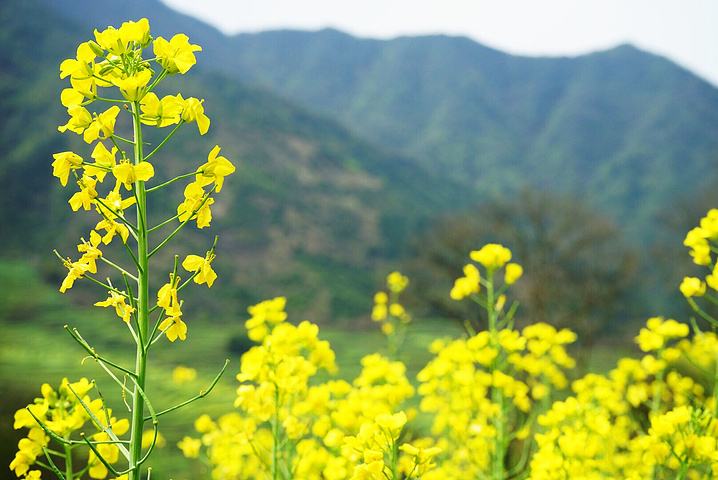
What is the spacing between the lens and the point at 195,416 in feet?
40.3

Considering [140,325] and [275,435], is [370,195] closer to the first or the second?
[275,435]

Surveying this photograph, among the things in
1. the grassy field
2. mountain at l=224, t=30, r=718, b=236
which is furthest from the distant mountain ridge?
the grassy field

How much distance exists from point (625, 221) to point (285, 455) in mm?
66079

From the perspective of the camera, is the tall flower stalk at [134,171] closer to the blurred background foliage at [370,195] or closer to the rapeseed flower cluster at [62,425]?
the rapeseed flower cluster at [62,425]

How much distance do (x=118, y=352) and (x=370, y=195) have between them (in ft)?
97.3

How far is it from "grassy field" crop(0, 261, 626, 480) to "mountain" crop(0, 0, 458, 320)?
8.45 ft

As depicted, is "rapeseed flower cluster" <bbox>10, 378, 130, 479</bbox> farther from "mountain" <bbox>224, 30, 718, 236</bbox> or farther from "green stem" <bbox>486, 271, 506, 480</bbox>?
"mountain" <bbox>224, 30, 718, 236</bbox>

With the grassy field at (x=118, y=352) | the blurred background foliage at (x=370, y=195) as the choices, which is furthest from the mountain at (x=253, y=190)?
the grassy field at (x=118, y=352)

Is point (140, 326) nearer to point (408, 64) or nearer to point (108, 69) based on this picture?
point (108, 69)

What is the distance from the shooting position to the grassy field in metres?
11.4

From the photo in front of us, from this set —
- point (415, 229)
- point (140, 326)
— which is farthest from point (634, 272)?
point (415, 229)

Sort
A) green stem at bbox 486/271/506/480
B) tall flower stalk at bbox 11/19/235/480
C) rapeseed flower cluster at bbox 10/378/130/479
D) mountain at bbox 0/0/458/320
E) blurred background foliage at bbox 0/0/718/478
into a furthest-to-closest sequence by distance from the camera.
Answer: mountain at bbox 0/0/458/320 → blurred background foliage at bbox 0/0/718/478 → green stem at bbox 486/271/506/480 → rapeseed flower cluster at bbox 10/378/130/479 → tall flower stalk at bbox 11/19/235/480

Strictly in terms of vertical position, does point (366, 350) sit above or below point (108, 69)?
above

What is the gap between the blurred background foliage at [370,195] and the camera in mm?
17734
